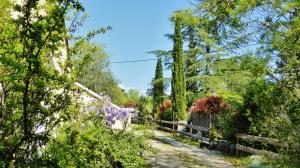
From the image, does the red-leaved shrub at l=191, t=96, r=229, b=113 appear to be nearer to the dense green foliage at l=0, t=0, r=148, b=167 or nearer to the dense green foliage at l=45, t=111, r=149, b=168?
the dense green foliage at l=45, t=111, r=149, b=168

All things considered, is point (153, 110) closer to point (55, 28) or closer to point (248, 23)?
point (248, 23)

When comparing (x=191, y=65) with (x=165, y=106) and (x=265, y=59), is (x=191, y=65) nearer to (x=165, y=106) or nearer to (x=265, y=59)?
(x=165, y=106)

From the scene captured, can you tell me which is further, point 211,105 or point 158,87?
point 158,87

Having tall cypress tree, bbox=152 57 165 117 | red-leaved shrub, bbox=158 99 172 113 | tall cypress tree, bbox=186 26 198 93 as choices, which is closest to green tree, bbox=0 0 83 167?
red-leaved shrub, bbox=158 99 172 113

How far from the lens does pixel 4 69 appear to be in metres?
3.98

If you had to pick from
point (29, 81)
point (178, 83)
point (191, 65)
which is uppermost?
point (191, 65)

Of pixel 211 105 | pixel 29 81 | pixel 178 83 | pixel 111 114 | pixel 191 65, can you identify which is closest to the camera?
pixel 29 81

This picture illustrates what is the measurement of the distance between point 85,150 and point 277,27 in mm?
7179

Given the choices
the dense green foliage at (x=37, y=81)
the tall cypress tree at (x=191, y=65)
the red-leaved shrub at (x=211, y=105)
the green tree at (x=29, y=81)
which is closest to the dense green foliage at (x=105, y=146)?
the dense green foliage at (x=37, y=81)

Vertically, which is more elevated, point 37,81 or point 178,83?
point 178,83

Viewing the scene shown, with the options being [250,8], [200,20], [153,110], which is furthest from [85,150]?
[153,110]

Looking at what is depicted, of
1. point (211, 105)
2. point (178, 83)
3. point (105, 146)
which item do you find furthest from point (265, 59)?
A: point (178, 83)

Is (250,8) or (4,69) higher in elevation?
(250,8)

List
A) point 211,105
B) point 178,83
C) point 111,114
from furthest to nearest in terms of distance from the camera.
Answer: point 178,83 → point 211,105 → point 111,114
